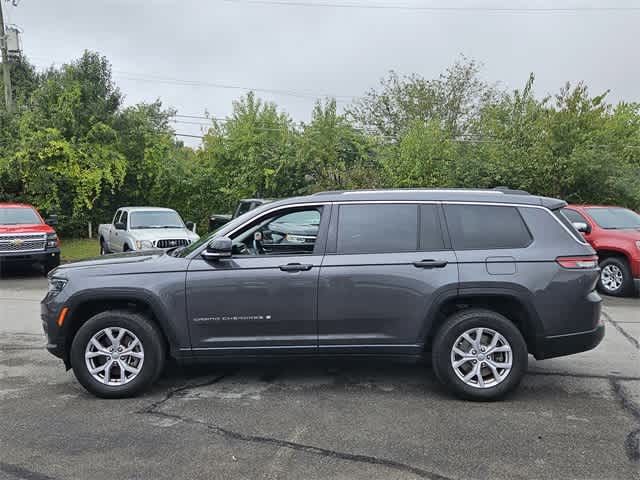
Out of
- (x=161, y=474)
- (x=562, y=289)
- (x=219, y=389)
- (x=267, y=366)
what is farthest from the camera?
(x=267, y=366)

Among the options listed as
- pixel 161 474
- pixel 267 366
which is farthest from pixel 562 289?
pixel 161 474

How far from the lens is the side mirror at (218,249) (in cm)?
491

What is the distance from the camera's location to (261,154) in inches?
835

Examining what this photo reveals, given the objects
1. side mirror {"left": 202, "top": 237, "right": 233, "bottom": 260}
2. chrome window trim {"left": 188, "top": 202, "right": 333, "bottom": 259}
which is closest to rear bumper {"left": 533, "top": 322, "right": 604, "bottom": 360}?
chrome window trim {"left": 188, "top": 202, "right": 333, "bottom": 259}

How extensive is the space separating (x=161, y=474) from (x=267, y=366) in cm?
240

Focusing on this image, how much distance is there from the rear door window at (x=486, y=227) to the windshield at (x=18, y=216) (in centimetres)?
1166

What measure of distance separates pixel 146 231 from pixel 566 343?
10.8 meters

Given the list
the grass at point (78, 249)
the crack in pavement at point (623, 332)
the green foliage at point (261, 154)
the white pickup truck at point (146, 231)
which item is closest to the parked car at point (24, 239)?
the white pickup truck at point (146, 231)

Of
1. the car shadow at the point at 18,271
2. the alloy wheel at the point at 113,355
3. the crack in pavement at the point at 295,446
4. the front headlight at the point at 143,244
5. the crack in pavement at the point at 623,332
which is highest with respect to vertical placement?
the front headlight at the point at 143,244

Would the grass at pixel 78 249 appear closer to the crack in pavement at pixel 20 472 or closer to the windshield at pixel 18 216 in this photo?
the windshield at pixel 18 216

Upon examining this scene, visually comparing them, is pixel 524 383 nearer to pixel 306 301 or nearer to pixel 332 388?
Answer: pixel 332 388

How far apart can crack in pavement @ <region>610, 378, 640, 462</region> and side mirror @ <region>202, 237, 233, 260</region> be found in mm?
3337

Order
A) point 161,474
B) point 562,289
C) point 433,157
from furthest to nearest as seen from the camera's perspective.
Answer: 1. point 433,157
2. point 562,289
3. point 161,474

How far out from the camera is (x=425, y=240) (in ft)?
16.6
